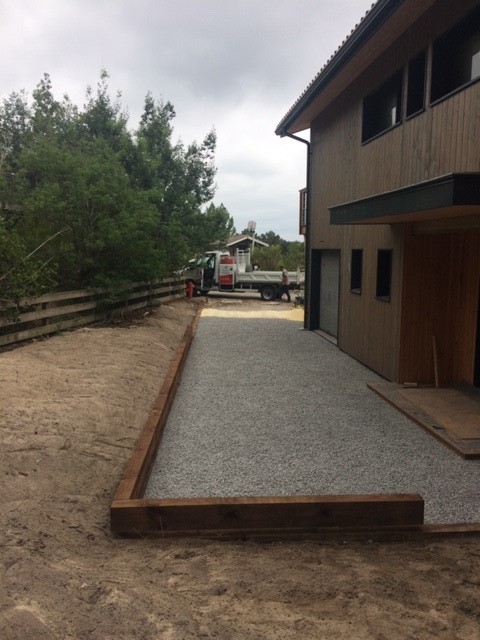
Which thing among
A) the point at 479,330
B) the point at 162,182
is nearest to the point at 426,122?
the point at 479,330

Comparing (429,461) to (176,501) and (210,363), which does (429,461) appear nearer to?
(176,501)

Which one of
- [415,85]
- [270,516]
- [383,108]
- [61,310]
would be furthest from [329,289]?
[270,516]

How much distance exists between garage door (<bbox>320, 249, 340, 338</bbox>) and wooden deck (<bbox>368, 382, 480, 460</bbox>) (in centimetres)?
504

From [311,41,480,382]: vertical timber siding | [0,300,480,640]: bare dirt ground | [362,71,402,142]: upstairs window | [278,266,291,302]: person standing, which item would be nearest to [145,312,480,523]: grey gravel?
[0,300,480,640]: bare dirt ground

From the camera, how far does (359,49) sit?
852 centimetres

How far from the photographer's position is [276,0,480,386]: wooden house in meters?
6.34

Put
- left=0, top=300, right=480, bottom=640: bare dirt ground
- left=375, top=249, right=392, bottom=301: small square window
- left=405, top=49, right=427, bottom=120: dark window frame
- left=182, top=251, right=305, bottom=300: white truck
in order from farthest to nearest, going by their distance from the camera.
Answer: left=182, top=251, right=305, bottom=300: white truck
left=375, top=249, right=392, bottom=301: small square window
left=405, top=49, right=427, bottom=120: dark window frame
left=0, top=300, right=480, bottom=640: bare dirt ground

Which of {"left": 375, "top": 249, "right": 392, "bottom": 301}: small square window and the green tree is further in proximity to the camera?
the green tree

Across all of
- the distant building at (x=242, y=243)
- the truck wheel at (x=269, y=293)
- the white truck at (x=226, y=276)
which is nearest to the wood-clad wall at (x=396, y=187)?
the truck wheel at (x=269, y=293)

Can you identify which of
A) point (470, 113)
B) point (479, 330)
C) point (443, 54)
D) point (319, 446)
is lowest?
point (319, 446)

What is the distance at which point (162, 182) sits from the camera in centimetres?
2520

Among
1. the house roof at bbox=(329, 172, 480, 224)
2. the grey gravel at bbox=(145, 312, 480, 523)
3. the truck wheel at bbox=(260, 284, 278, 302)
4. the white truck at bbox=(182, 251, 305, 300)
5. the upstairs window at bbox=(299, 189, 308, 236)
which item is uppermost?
the upstairs window at bbox=(299, 189, 308, 236)

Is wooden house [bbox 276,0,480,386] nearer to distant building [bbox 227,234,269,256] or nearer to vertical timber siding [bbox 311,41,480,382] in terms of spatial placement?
vertical timber siding [bbox 311,41,480,382]

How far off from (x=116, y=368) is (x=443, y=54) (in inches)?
258
